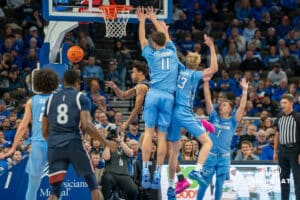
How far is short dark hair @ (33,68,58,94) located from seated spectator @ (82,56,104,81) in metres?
10.3

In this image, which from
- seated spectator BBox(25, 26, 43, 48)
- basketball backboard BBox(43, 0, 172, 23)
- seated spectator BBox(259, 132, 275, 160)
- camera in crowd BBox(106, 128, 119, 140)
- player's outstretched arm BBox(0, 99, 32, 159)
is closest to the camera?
player's outstretched arm BBox(0, 99, 32, 159)

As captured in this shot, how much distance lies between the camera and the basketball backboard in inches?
630

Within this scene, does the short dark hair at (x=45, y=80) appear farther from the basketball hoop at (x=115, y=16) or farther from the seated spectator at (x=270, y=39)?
the seated spectator at (x=270, y=39)

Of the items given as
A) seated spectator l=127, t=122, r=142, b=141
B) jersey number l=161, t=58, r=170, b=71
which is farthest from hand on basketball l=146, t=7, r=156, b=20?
seated spectator l=127, t=122, r=142, b=141

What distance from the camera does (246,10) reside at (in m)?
28.6

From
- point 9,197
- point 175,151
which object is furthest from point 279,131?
point 9,197

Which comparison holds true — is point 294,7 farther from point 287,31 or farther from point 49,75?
point 49,75

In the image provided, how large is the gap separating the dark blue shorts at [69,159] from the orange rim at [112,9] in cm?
430

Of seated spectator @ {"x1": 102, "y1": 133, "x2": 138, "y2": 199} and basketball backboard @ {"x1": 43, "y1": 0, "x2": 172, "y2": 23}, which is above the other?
basketball backboard @ {"x1": 43, "y1": 0, "x2": 172, "y2": 23}

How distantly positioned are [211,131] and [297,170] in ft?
6.35

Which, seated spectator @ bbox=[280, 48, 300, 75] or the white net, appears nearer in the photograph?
the white net

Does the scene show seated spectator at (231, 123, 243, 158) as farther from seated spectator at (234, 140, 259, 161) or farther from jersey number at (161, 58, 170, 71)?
jersey number at (161, 58, 170, 71)

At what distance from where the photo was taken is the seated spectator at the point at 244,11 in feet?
93.5

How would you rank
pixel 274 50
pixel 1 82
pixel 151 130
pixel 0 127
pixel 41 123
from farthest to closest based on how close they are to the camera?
1. pixel 274 50
2. pixel 1 82
3. pixel 0 127
4. pixel 151 130
5. pixel 41 123
